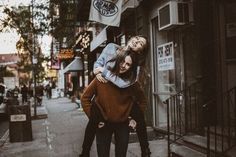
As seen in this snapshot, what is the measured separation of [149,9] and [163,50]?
1.55m

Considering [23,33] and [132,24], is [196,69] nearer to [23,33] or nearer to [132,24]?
[132,24]

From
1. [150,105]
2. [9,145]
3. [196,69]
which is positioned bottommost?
[9,145]

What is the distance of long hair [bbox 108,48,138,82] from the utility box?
863 cm

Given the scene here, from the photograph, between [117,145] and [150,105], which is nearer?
[117,145]

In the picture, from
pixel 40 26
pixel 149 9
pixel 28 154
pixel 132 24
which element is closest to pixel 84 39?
pixel 40 26

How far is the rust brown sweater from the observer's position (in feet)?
15.0

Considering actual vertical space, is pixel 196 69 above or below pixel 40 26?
below

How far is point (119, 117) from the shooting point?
458 centimetres

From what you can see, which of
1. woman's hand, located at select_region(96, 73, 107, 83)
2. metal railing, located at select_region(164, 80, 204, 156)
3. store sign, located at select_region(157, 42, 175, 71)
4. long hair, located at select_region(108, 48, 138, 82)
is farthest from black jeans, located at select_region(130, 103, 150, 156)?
store sign, located at select_region(157, 42, 175, 71)

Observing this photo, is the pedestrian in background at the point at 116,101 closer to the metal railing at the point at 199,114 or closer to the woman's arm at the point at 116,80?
the woman's arm at the point at 116,80

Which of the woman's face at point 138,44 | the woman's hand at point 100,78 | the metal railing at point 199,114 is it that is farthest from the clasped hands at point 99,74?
the metal railing at point 199,114

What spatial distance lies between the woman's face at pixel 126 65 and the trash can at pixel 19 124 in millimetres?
8672

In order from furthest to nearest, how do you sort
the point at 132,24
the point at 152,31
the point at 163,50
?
1. the point at 132,24
2. the point at 152,31
3. the point at 163,50

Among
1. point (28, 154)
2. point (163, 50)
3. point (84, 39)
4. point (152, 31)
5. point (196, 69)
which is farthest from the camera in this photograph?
point (84, 39)
